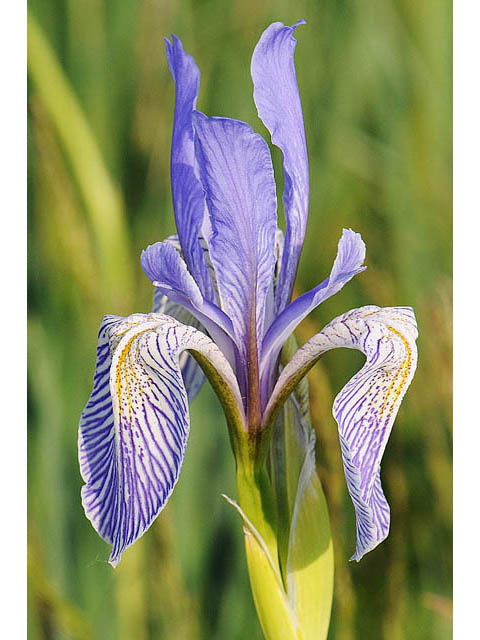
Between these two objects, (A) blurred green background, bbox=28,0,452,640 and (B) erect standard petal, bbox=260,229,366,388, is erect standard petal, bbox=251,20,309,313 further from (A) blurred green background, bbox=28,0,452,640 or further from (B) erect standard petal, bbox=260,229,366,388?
(A) blurred green background, bbox=28,0,452,640

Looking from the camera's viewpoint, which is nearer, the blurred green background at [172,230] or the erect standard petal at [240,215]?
the erect standard petal at [240,215]

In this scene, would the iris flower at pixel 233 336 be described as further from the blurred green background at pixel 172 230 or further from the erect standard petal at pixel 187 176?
the blurred green background at pixel 172 230

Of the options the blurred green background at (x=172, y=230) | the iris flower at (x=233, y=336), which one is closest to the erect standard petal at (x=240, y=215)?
the iris flower at (x=233, y=336)

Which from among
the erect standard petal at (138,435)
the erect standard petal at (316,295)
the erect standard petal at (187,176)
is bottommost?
the erect standard petal at (138,435)

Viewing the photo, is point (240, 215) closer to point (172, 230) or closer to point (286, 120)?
point (286, 120)

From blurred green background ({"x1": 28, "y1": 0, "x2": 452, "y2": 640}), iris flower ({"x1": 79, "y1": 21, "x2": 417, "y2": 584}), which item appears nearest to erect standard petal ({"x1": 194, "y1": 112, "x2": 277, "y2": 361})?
iris flower ({"x1": 79, "y1": 21, "x2": 417, "y2": 584})

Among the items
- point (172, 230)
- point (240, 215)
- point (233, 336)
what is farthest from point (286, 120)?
point (172, 230)
